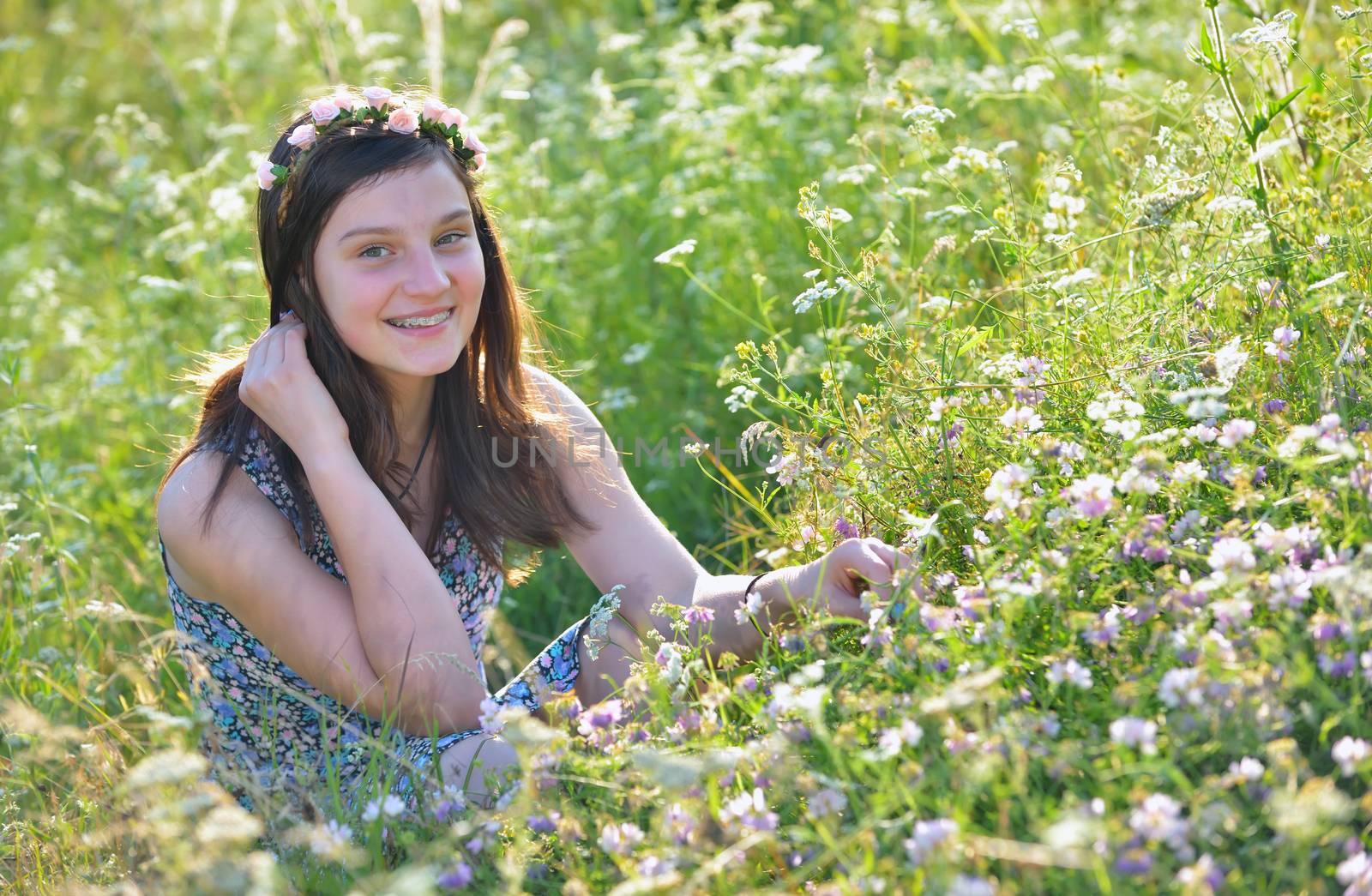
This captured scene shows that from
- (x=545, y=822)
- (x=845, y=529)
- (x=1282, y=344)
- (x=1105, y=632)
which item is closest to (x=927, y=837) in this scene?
(x=1105, y=632)

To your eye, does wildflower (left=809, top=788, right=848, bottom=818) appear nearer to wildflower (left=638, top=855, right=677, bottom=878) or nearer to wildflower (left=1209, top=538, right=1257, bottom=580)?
wildflower (left=638, top=855, right=677, bottom=878)

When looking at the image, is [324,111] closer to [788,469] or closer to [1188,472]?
[788,469]

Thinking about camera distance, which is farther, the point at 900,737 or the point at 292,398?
the point at 292,398

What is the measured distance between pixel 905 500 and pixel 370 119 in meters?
1.28

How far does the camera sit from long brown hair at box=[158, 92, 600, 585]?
2.49 m

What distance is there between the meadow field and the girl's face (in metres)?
0.46

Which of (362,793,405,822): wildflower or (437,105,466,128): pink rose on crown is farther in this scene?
(437,105,466,128): pink rose on crown

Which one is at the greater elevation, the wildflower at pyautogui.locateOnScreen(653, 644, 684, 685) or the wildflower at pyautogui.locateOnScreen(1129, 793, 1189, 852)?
the wildflower at pyautogui.locateOnScreen(653, 644, 684, 685)

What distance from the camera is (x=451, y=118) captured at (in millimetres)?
2613

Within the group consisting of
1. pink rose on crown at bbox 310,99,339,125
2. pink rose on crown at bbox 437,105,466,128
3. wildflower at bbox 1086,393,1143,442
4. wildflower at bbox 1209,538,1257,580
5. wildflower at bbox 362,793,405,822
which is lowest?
wildflower at bbox 362,793,405,822

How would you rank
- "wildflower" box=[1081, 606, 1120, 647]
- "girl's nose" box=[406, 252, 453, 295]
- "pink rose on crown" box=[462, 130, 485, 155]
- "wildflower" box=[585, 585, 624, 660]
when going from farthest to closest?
"pink rose on crown" box=[462, 130, 485, 155]
"girl's nose" box=[406, 252, 453, 295]
"wildflower" box=[585, 585, 624, 660]
"wildflower" box=[1081, 606, 1120, 647]

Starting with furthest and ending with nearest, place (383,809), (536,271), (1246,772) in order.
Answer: (536,271), (383,809), (1246,772)

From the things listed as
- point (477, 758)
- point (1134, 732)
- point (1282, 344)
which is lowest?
point (477, 758)

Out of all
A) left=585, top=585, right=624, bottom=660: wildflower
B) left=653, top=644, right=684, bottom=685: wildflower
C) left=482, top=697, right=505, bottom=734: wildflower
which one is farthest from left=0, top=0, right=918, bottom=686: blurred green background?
left=482, top=697, right=505, bottom=734: wildflower
